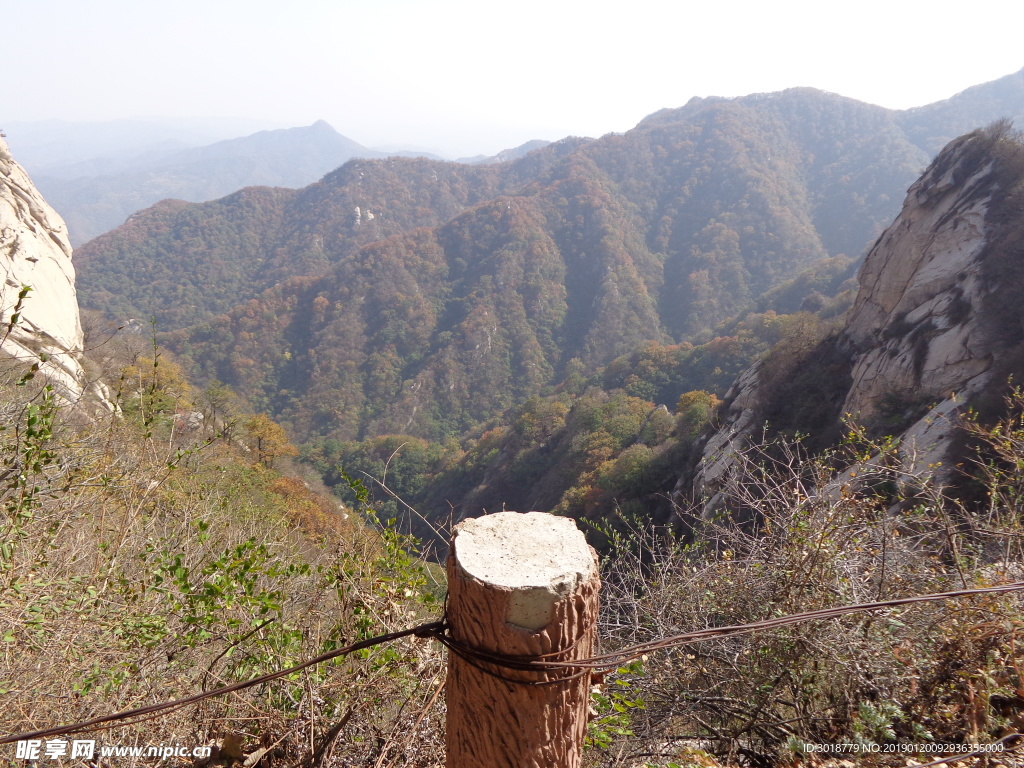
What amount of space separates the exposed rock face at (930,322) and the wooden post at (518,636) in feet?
36.4

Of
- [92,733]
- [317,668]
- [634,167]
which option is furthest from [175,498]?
[634,167]

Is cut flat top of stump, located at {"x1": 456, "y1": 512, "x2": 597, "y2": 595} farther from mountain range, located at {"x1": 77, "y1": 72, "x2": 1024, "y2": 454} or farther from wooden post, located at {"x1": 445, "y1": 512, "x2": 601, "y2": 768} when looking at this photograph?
mountain range, located at {"x1": 77, "y1": 72, "x2": 1024, "y2": 454}

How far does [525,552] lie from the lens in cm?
136

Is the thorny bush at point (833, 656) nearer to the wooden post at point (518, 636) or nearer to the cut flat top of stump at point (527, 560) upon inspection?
the wooden post at point (518, 636)

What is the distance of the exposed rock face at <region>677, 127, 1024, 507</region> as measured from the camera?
13.7 meters

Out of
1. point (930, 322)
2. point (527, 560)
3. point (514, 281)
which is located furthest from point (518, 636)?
point (514, 281)

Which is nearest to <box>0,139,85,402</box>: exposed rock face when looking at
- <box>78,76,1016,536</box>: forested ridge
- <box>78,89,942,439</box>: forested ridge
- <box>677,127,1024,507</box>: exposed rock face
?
<box>677,127,1024,507</box>: exposed rock face

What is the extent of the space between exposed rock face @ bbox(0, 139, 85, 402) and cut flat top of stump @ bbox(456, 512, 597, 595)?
55.6ft

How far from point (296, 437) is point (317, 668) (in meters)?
61.8

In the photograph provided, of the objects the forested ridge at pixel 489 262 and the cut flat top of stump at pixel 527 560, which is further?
the forested ridge at pixel 489 262

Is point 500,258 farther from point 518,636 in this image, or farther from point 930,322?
point 518,636

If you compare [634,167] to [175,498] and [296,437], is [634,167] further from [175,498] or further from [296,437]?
[175,498]

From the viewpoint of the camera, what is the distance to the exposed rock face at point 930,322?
13.7 metres

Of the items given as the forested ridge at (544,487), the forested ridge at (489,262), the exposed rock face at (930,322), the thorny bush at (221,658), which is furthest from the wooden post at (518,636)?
the forested ridge at (489,262)
